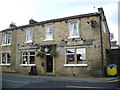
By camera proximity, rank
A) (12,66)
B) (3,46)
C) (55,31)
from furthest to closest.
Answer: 1. (3,46)
2. (12,66)
3. (55,31)

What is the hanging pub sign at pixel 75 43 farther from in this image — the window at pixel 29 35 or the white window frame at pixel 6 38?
the white window frame at pixel 6 38

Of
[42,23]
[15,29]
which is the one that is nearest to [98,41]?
[42,23]

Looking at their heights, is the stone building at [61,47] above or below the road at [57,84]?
above

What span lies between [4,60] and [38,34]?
734 cm

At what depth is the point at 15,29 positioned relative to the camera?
873 inches

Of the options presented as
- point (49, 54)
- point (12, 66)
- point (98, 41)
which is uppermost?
point (98, 41)

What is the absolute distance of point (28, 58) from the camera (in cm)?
1986

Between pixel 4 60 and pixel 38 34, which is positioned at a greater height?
pixel 38 34

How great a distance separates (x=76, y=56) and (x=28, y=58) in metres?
6.83

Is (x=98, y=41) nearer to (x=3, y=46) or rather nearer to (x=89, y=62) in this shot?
(x=89, y=62)

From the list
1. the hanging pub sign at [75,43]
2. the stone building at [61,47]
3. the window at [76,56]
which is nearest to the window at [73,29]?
the stone building at [61,47]

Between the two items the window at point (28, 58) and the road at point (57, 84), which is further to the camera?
the window at point (28, 58)

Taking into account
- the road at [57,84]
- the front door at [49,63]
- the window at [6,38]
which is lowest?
the road at [57,84]

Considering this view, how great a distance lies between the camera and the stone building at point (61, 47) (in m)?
15.6
